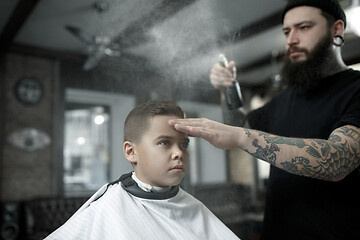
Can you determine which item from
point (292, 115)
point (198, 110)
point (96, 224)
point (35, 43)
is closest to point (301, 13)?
point (292, 115)

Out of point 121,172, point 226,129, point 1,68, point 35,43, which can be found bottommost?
point 121,172

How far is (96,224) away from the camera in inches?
34.6

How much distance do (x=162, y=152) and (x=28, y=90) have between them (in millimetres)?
4565

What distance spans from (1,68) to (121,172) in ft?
14.4

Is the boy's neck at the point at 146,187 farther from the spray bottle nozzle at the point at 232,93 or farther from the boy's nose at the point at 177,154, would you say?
the spray bottle nozzle at the point at 232,93

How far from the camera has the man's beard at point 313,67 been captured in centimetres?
118

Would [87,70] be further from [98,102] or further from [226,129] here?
[226,129]

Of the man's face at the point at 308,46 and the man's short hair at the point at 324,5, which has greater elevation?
the man's short hair at the point at 324,5

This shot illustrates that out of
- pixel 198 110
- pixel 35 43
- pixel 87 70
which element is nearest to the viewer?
pixel 198 110

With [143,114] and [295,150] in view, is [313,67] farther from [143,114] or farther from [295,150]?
[143,114]

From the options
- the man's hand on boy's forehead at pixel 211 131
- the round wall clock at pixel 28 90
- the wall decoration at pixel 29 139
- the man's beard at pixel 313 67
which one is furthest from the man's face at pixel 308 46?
the wall decoration at pixel 29 139

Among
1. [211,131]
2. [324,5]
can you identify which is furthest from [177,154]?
[324,5]

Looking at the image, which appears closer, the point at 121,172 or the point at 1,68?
the point at 121,172

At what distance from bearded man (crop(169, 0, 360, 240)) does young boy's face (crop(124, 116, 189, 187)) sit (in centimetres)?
6
